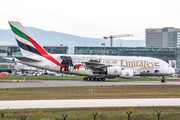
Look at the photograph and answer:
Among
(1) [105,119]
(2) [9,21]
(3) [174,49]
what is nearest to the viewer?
(1) [105,119]

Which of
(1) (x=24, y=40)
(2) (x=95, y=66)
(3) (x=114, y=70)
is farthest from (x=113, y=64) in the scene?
(1) (x=24, y=40)

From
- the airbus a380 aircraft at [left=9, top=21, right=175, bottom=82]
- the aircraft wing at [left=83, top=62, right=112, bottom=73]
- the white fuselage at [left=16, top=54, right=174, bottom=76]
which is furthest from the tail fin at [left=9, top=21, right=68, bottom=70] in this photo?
the aircraft wing at [left=83, top=62, right=112, bottom=73]

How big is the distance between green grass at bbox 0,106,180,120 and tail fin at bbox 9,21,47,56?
3205 centimetres

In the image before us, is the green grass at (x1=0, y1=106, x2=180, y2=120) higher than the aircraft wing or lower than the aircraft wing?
lower

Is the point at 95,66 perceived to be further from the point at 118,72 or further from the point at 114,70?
the point at 118,72

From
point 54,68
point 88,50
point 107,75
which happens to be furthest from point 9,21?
point 88,50

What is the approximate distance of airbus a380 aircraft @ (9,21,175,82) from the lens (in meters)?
48.2

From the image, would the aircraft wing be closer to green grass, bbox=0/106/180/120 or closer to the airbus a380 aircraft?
the airbus a380 aircraft

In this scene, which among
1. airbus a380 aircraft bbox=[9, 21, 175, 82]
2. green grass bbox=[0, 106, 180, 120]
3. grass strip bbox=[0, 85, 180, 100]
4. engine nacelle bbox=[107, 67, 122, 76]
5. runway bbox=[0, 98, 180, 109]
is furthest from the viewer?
engine nacelle bbox=[107, 67, 122, 76]

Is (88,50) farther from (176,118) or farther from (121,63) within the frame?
(176,118)

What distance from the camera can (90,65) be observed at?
49.8 metres

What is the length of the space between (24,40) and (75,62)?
32.3ft

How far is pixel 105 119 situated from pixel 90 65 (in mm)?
34402

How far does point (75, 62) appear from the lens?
50.5m
